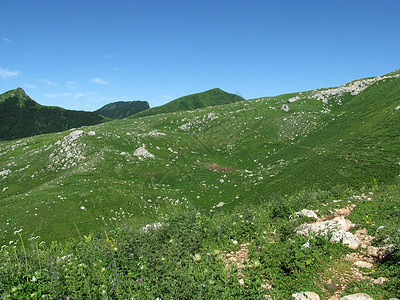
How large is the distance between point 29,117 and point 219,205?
188763 mm

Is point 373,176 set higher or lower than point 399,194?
lower

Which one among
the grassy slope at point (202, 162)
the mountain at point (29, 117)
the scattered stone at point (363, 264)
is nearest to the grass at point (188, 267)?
the scattered stone at point (363, 264)

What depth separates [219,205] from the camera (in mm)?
29359

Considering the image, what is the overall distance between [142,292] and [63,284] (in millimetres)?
2247

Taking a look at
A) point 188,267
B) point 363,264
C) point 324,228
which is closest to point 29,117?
point 188,267

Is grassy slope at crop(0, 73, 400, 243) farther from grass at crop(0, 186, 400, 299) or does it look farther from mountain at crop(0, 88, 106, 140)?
mountain at crop(0, 88, 106, 140)

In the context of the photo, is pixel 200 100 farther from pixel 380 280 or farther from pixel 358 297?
pixel 358 297

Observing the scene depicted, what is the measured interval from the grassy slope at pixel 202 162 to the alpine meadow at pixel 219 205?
0.26m

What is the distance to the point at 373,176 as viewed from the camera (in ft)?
75.8

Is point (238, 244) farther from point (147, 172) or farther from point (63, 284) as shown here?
point (147, 172)

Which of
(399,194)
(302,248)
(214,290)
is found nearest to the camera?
(214,290)

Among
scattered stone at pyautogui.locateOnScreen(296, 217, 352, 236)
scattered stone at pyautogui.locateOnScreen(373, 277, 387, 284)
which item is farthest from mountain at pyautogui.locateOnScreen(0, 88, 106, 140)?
scattered stone at pyautogui.locateOnScreen(373, 277, 387, 284)

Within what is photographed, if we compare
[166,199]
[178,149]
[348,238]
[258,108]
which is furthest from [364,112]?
[348,238]

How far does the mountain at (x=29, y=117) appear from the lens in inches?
5891
